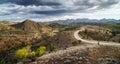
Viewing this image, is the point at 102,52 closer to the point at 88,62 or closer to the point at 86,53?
the point at 86,53

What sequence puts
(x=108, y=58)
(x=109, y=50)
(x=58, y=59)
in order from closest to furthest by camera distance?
(x=108, y=58), (x=58, y=59), (x=109, y=50)

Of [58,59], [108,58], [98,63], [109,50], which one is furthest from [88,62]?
[109,50]

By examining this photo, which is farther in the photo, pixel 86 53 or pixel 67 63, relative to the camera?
pixel 86 53

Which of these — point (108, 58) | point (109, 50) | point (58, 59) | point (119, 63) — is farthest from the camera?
point (109, 50)

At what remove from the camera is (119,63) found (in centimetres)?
3122

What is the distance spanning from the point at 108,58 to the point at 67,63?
7148 millimetres

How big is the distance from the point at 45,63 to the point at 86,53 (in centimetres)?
818

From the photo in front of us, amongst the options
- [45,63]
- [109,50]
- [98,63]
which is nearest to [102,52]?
[109,50]

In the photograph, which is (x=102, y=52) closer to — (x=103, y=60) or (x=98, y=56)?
(x=98, y=56)

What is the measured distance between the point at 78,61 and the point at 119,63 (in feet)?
21.7

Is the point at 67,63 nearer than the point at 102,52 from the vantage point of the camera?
Yes

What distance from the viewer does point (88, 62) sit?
106 feet

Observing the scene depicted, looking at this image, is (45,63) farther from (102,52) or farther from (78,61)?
(102,52)

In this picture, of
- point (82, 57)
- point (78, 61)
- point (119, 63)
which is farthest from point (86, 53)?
point (119, 63)
